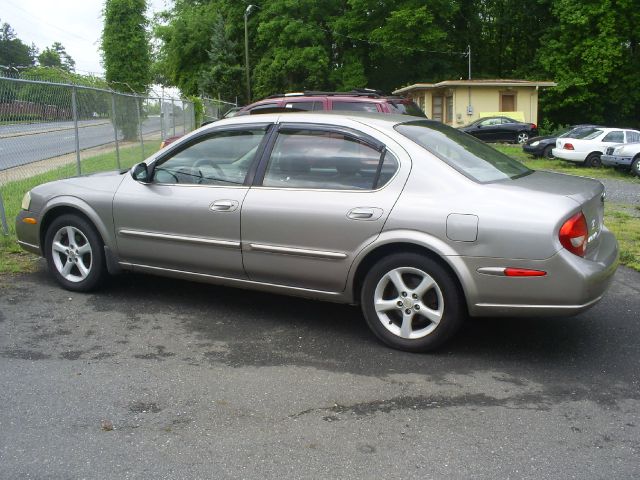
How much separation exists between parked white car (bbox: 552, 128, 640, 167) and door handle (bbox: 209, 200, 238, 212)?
18.1 meters

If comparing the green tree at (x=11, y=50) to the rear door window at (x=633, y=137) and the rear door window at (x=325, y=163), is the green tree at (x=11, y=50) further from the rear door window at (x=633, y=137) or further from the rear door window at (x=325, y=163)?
the rear door window at (x=325, y=163)

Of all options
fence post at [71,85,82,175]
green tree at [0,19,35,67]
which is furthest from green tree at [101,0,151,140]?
green tree at [0,19,35,67]

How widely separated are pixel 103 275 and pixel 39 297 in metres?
0.55

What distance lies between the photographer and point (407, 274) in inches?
172

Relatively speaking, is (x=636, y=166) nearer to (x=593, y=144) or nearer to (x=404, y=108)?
(x=593, y=144)

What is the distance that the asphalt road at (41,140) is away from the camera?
310 inches

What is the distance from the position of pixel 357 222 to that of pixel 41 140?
5.94 m

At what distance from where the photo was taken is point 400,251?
4.36 m

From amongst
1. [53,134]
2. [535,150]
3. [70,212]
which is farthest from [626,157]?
[70,212]

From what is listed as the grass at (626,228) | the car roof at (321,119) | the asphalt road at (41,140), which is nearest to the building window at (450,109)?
the grass at (626,228)

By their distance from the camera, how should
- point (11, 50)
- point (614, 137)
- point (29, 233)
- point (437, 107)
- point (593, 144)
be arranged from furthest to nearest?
1. point (11, 50)
2. point (437, 107)
3. point (614, 137)
4. point (593, 144)
5. point (29, 233)

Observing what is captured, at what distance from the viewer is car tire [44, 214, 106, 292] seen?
5.52 m

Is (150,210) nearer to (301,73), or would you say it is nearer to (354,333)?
(354,333)

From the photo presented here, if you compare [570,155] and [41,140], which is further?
[570,155]
